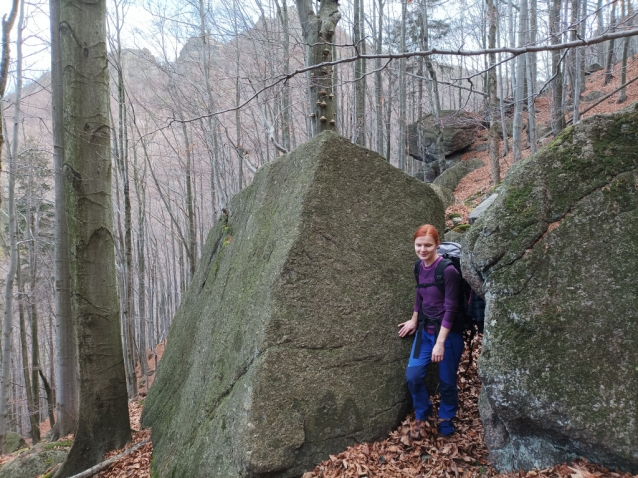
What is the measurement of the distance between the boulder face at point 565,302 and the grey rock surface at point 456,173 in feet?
54.5

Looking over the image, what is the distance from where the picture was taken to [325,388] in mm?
3531

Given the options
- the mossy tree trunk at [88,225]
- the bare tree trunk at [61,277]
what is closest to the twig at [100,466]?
the mossy tree trunk at [88,225]

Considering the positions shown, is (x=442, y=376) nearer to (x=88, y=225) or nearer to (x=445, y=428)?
(x=445, y=428)

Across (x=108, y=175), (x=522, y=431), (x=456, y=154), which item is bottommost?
(x=522, y=431)

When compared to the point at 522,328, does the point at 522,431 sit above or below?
below

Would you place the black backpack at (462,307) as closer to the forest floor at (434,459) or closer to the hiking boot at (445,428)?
the hiking boot at (445,428)

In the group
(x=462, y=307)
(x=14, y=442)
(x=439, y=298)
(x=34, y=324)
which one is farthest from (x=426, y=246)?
(x=34, y=324)

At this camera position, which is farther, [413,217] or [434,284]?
[413,217]

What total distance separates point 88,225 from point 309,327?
3.28m

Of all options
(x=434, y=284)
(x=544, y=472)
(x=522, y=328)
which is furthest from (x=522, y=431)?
(x=434, y=284)

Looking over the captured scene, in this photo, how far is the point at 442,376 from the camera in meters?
3.60

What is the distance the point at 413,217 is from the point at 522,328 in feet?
6.03

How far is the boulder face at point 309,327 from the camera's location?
3357 mm

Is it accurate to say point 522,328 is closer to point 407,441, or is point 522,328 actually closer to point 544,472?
point 544,472
